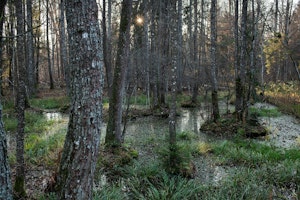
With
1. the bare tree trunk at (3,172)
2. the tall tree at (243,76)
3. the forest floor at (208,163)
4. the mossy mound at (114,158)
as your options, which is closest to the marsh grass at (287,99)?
the forest floor at (208,163)

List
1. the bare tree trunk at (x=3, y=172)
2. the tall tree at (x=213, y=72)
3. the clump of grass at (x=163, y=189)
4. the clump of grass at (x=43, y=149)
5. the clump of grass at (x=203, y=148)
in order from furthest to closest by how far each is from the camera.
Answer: the tall tree at (x=213, y=72) < the clump of grass at (x=203, y=148) < the clump of grass at (x=43, y=149) < the clump of grass at (x=163, y=189) < the bare tree trunk at (x=3, y=172)

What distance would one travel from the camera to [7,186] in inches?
119

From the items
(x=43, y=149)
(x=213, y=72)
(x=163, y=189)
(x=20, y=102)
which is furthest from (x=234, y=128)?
(x=20, y=102)

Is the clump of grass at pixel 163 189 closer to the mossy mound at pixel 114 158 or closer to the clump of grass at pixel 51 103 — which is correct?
the mossy mound at pixel 114 158

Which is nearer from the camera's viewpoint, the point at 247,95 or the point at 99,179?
the point at 99,179

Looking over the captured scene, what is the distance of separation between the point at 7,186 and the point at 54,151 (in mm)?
3895

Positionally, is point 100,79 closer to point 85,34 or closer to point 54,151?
point 85,34

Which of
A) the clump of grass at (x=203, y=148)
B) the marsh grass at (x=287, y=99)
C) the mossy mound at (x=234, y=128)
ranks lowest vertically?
the clump of grass at (x=203, y=148)

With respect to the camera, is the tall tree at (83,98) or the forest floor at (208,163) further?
the forest floor at (208,163)

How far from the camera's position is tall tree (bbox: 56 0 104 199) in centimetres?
281

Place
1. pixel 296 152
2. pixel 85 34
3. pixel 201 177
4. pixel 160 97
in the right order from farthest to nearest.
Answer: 1. pixel 160 97
2. pixel 296 152
3. pixel 201 177
4. pixel 85 34

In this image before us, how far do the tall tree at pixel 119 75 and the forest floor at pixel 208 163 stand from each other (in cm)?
102

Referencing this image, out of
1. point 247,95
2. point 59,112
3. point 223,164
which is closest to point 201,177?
point 223,164

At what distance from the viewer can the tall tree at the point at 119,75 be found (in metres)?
6.80
